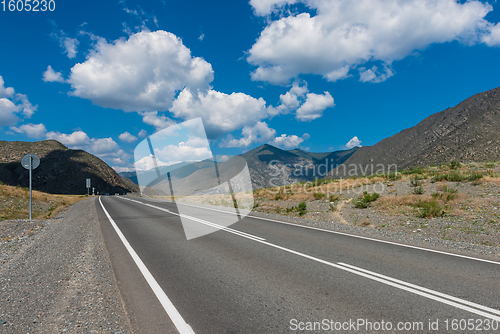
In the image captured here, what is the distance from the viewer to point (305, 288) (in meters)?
4.50

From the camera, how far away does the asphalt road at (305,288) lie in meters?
3.40

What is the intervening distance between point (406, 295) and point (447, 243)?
5.28 meters

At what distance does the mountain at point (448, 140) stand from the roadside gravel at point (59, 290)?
3299 inches

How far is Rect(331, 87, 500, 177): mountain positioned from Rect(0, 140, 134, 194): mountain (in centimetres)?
11120

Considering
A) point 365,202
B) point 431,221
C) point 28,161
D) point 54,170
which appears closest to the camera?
point 431,221

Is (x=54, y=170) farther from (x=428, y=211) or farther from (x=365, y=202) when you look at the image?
(x=428, y=211)

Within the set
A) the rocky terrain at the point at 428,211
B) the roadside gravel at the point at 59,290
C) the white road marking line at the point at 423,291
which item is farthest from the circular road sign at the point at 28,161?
the white road marking line at the point at 423,291

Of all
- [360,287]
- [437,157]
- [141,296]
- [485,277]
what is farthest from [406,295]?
[437,157]

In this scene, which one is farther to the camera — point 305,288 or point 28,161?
point 28,161

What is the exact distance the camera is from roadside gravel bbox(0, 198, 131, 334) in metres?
3.33

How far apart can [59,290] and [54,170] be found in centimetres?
10732

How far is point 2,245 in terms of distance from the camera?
8.06 meters

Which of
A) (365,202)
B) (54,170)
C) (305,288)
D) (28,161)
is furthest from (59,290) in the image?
(54,170)

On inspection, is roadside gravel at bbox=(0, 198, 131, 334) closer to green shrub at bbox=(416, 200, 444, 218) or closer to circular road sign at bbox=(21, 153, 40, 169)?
circular road sign at bbox=(21, 153, 40, 169)
